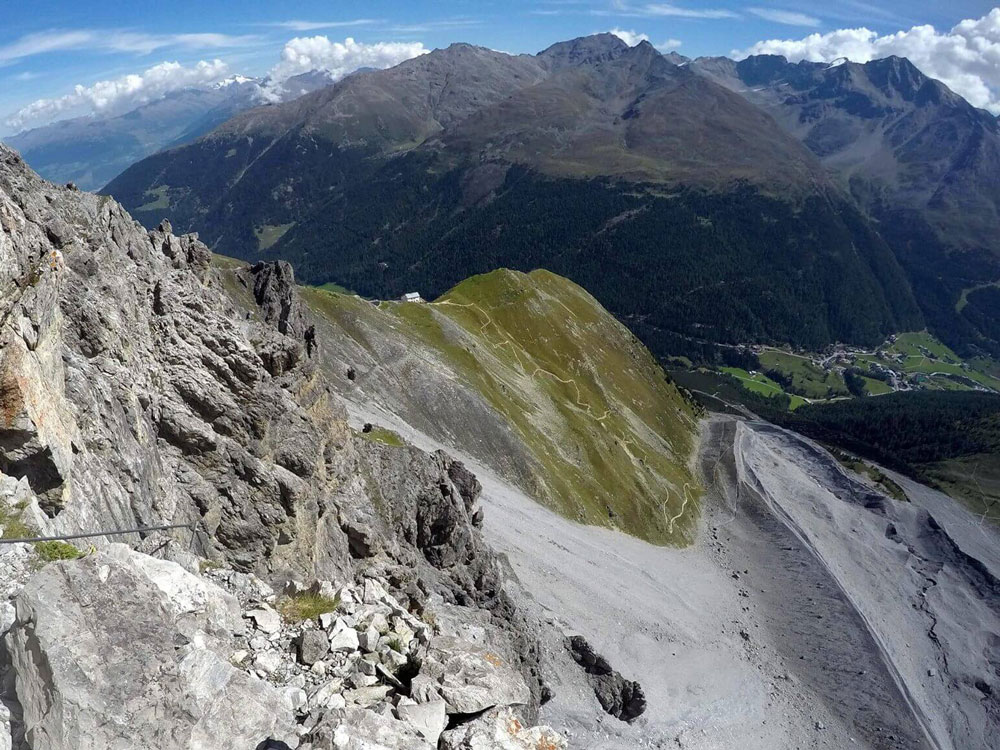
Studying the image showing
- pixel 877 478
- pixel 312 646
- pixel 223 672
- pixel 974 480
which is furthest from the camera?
pixel 974 480

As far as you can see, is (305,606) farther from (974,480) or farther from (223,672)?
(974,480)

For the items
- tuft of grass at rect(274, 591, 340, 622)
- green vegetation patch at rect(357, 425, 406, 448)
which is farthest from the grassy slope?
tuft of grass at rect(274, 591, 340, 622)

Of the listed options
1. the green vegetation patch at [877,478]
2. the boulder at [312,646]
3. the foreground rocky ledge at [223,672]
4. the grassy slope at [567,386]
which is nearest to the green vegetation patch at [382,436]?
the grassy slope at [567,386]

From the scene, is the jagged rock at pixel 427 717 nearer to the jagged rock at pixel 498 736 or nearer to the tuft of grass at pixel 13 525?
the jagged rock at pixel 498 736

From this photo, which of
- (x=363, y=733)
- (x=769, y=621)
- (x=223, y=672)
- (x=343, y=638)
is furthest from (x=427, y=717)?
(x=769, y=621)

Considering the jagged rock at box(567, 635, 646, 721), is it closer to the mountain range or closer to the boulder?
the mountain range

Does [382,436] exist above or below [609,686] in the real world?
above

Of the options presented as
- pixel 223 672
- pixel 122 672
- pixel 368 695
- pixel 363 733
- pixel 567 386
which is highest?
pixel 122 672
